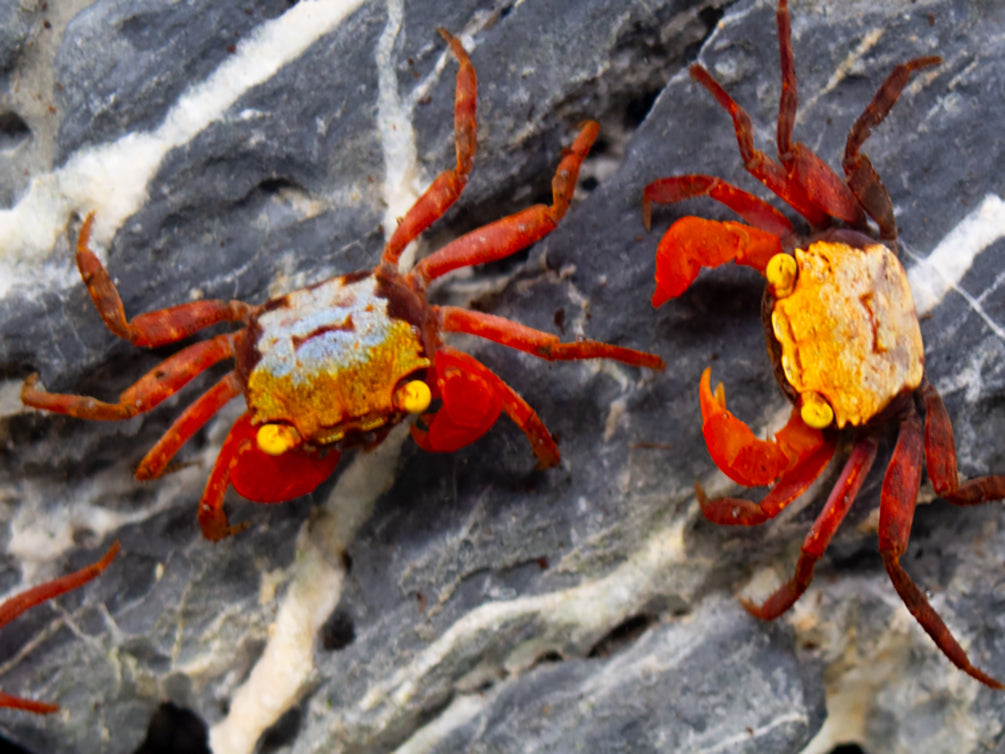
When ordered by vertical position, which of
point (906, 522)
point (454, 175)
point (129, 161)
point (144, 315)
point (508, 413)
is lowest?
point (906, 522)

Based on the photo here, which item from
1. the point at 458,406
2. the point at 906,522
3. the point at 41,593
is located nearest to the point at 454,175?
the point at 458,406

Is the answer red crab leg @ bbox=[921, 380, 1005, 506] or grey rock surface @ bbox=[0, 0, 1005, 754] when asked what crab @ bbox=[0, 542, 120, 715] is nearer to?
grey rock surface @ bbox=[0, 0, 1005, 754]

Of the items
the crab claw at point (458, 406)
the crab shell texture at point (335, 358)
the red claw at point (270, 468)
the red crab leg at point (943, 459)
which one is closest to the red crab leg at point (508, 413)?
the crab claw at point (458, 406)

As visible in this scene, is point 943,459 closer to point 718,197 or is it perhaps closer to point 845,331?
point 845,331

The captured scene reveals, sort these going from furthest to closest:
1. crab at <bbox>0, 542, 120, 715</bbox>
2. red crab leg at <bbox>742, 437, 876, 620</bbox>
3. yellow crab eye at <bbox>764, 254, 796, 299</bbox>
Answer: crab at <bbox>0, 542, 120, 715</bbox> < red crab leg at <bbox>742, 437, 876, 620</bbox> < yellow crab eye at <bbox>764, 254, 796, 299</bbox>

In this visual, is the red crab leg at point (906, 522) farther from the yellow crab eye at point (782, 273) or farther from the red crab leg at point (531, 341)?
the red crab leg at point (531, 341)

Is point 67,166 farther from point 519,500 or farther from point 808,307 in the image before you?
point 808,307

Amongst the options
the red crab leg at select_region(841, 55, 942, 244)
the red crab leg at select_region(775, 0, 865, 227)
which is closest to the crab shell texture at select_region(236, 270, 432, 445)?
the red crab leg at select_region(775, 0, 865, 227)
